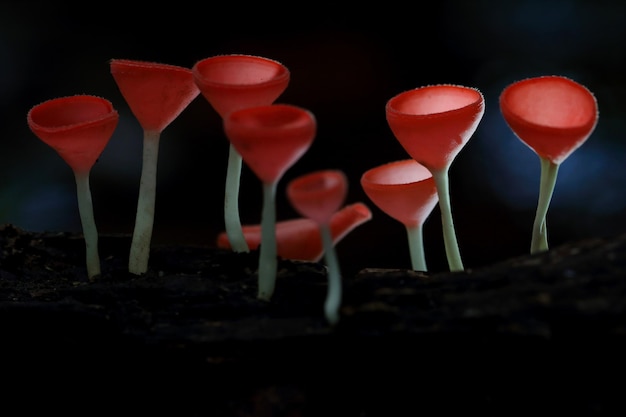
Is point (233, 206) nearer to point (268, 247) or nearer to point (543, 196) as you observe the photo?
point (268, 247)

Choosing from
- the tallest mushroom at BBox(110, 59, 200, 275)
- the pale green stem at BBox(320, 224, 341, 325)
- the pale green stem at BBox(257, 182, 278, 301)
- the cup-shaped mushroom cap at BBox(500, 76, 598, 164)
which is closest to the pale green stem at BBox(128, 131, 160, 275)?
the tallest mushroom at BBox(110, 59, 200, 275)

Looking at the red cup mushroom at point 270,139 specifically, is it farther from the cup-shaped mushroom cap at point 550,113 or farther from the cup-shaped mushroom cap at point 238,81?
the cup-shaped mushroom cap at point 550,113

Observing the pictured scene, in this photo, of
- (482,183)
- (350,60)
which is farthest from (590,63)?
(350,60)

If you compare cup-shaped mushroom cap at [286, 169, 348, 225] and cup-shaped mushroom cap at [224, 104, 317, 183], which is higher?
cup-shaped mushroom cap at [224, 104, 317, 183]

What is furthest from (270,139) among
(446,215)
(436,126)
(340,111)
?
(340,111)

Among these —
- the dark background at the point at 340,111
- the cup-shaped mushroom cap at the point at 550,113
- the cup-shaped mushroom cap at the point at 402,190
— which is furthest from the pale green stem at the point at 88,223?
the dark background at the point at 340,111

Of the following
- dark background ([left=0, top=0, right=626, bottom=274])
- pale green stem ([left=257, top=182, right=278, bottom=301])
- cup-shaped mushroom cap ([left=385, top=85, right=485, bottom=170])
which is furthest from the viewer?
dark background ([left=0, top=0, right=626, bottom=274])

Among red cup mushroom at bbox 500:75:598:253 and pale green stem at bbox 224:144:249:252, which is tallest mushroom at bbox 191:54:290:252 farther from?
red cup mushroom at bbox 500:75:598:253
